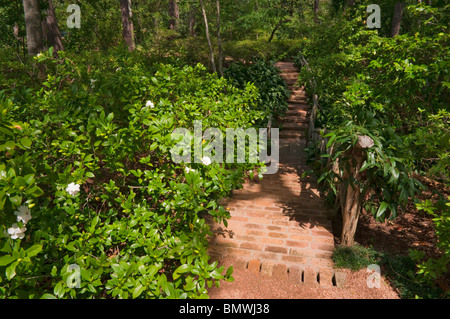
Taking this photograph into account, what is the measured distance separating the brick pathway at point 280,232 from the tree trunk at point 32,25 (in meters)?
4.86

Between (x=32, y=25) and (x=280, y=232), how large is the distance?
6.06 m

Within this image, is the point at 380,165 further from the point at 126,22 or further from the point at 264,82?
the point at 126,22

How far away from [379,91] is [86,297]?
14.4ft

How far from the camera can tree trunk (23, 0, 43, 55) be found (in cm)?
582

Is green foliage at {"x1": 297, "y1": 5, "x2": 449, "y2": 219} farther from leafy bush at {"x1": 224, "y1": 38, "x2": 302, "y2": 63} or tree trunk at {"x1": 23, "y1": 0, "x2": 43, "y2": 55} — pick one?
leafy bush at {"x1": 224, "y1": 38, "x2": 302, "y2": 63}

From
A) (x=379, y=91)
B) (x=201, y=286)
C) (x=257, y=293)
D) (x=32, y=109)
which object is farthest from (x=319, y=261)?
(x=32, y=109)

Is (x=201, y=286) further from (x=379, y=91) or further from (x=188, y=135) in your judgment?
(x=379, y=91)

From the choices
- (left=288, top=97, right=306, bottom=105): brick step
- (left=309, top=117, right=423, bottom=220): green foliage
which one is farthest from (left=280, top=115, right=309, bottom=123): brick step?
(left=309, top=117, right=423, bottom=220): green foliage

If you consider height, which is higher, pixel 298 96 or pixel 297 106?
pixel 298 96

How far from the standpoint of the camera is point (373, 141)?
343 centimetres

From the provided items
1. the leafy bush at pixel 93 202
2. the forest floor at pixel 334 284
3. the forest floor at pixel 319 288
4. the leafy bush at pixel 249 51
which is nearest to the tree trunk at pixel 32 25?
the leafy bush at pixel 93 202

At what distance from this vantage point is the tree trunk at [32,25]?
582 cm

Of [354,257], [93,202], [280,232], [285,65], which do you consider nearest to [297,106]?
[285,65]

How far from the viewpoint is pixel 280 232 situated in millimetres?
4270
